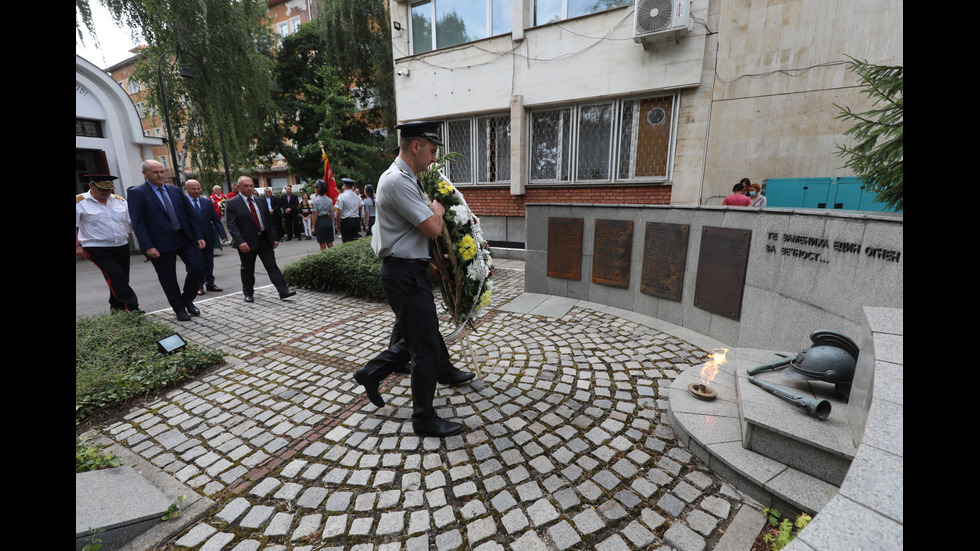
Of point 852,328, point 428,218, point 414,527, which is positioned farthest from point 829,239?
point 414,527

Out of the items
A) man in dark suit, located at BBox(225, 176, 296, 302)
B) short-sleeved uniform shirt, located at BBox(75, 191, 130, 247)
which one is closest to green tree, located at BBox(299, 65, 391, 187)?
man in dark suit, located at BBox(225, 176, 296, 302)

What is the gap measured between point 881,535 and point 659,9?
9.47m

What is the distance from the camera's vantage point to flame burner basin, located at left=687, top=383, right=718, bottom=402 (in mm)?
3137

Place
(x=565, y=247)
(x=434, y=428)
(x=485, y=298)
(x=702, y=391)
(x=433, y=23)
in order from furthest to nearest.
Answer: (x=433, y=23)
(x=565, y=247)
(x=485, y=298)
(x=702, y=391)
(x=434, y=428)

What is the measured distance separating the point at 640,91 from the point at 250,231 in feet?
28.2

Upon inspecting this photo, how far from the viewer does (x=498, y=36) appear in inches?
401

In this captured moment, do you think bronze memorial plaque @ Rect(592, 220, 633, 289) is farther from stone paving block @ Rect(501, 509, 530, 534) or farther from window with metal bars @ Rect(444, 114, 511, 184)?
window with metal bars @ Rect(444, 114, 511, 184)

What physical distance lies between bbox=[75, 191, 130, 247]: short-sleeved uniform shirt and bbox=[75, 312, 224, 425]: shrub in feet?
3.70

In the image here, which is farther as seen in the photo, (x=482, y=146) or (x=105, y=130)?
(x=105, y=130)

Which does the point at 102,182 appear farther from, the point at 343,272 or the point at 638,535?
the point at 638,535

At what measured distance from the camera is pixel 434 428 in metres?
2.96

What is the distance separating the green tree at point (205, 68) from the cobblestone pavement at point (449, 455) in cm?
1557

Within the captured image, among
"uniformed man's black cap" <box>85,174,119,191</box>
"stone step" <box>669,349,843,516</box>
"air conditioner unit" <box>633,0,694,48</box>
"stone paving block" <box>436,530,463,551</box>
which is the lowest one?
"stone paving block" <box>436,530,463,551</box>

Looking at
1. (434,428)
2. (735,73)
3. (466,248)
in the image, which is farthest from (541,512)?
(735,73)
